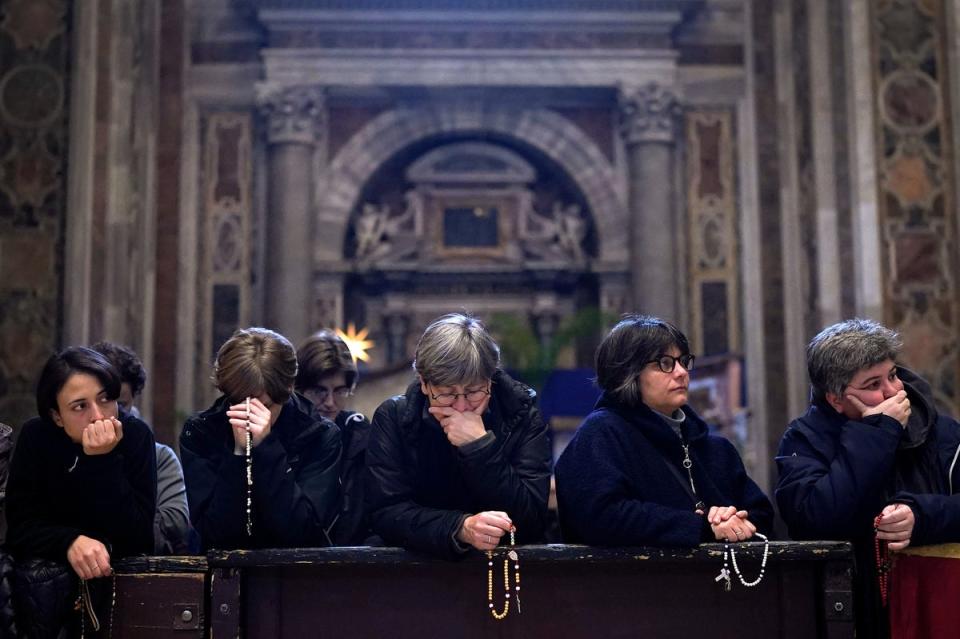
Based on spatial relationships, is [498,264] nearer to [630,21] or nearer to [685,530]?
[630,21]

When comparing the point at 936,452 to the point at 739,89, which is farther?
the point at 739,89

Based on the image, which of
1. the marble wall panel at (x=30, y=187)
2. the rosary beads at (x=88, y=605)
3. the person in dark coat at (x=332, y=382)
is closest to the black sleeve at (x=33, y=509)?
the rosary beads at (x=88, y=605)

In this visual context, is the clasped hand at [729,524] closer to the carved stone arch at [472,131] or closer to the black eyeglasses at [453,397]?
the black eyeglasses at [453,397]

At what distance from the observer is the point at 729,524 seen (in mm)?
3338

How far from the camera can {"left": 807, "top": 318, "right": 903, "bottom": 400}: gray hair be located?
3.60 metres

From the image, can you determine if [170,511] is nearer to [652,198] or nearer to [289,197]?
[289,197]

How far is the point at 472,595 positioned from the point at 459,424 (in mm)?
451

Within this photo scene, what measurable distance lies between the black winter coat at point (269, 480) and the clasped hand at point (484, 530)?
0.57 m

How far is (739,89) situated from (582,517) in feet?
31.2

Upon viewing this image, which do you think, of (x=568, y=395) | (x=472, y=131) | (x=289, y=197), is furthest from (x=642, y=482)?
(x=472, y=131)

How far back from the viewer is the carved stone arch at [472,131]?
1230 centimetres

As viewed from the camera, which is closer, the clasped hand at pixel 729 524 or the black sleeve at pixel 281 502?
the clasped hand at pixel 729 524

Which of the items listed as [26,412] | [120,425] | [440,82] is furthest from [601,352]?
[440,82]

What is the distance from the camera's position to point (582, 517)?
333 centimetres
